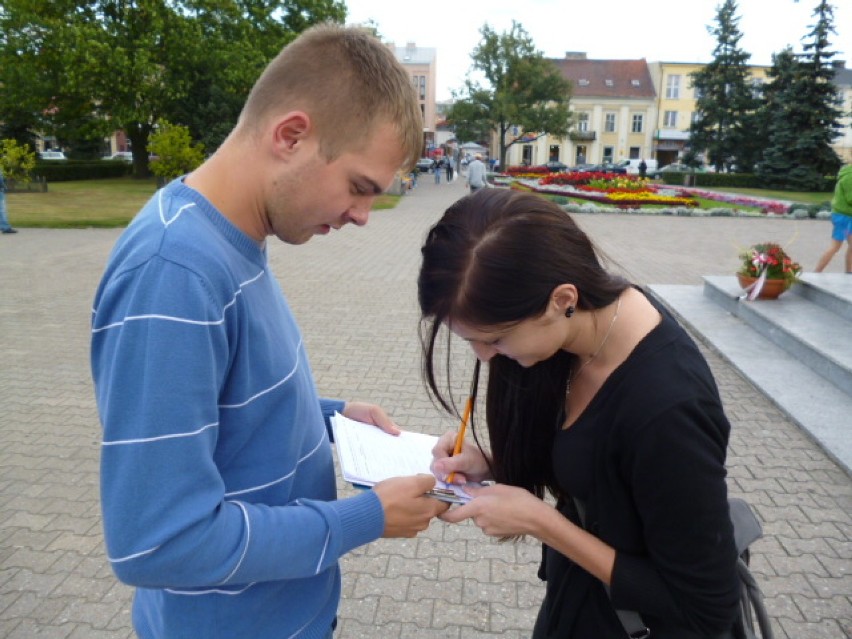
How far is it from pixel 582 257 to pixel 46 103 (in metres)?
35.2

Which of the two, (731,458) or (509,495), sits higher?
(509,495)

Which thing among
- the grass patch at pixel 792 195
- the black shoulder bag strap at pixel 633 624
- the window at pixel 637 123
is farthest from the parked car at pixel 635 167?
the black shoulder bag strap at pixel 633 624

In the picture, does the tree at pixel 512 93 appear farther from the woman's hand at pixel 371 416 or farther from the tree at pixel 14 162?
the woman's hand at pixel 371 416

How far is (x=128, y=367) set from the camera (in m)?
0.99

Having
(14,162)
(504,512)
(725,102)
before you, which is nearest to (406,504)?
(504,512)

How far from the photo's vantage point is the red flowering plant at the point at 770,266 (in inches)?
294

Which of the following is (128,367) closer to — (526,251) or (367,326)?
(526,251)

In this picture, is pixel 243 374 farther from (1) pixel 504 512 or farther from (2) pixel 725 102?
(2) pixel 725 102

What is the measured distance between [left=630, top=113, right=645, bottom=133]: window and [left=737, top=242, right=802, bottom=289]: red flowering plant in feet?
198

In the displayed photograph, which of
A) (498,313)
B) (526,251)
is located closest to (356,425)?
(498,313)

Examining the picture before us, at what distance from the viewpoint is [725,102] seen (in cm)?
4153

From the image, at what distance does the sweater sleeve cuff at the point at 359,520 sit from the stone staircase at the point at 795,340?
3906 mm

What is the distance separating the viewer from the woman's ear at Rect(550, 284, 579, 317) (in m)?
1.35

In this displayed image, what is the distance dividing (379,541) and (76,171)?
116ft
